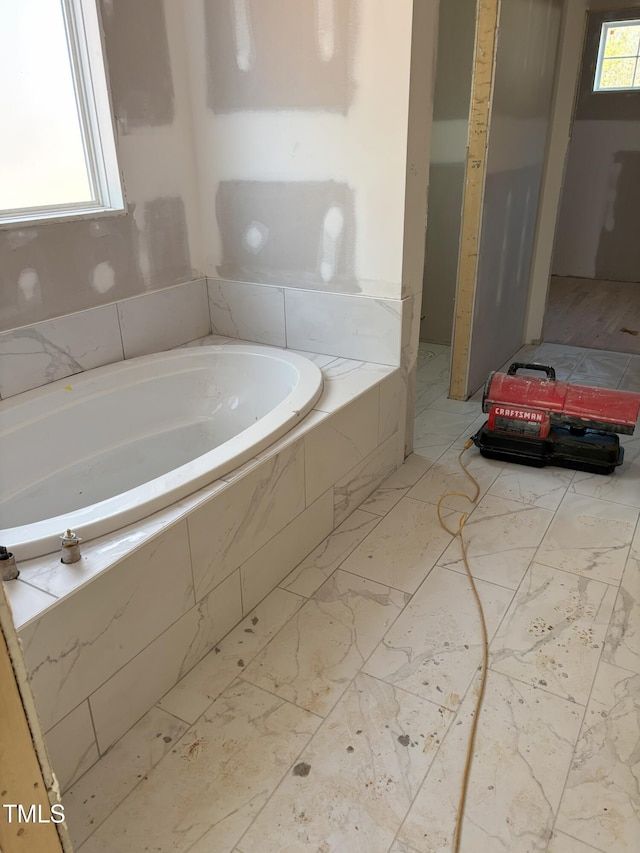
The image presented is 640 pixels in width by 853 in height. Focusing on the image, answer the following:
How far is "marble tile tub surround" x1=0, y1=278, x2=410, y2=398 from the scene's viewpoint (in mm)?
2107

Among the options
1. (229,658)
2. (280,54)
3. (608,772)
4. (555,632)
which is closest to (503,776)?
(608,772)

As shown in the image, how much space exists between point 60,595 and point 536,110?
3420 millimetres

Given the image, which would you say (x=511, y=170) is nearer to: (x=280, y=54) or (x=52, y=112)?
(x=280, y=54)

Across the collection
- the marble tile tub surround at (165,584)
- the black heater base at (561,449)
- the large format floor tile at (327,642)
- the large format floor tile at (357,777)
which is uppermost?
the marble tile tub surround at (165,584)

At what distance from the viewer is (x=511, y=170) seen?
320cm

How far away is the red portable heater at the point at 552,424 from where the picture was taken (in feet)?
8.18

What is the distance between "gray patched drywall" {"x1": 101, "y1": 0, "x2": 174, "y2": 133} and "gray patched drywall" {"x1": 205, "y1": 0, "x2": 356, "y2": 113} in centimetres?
18

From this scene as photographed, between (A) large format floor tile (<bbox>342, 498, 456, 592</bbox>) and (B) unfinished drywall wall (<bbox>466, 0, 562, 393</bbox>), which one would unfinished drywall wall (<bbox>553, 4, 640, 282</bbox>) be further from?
(A) large format floor tile (<bbox>342, 498, 456, 592</bbox>)

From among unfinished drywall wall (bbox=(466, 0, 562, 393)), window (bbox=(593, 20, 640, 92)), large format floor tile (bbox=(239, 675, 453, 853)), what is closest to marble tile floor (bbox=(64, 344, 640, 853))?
large format floor tile (bbox=(239, 675, 453, 853))

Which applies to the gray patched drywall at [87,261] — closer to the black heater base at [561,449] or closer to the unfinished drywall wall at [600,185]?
the black heater base at [561,449]

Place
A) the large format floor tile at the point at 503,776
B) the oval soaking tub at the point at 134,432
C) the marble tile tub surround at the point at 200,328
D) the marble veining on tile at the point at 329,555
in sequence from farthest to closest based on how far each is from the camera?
the marble tile tub surround at the point at 200,328 → the marble veining on tile at the point at 329,555 → the oval soaking tub at the point at 134,432 → the large format floor tile at the point at 503,776

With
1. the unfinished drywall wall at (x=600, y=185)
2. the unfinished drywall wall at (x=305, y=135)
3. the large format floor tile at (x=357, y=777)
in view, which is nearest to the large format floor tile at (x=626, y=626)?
the large format floor tile at (x=357, y=777)

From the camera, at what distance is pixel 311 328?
261 cm

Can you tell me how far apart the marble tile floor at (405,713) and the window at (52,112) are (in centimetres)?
154
